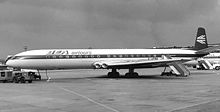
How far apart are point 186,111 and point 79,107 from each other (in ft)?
15.2

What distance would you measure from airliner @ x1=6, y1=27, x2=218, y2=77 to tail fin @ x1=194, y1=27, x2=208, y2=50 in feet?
32.2

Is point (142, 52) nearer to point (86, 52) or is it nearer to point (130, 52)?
point (130, 52)

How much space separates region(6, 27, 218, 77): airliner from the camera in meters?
37.5

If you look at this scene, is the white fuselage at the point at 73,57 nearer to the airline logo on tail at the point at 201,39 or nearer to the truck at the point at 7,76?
the truck at the point at 7,76

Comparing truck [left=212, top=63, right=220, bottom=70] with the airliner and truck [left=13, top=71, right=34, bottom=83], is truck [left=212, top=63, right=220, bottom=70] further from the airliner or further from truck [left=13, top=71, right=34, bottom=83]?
truck [left=13, top=71, right=34, bottom=83]

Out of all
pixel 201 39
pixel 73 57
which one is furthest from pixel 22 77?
pixel 201 39

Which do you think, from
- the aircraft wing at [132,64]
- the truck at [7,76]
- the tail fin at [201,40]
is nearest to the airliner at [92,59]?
the aircraft wing at [132,64]

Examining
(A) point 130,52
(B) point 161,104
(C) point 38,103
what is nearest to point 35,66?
(A) point 130,52

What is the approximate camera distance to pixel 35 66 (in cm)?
3756

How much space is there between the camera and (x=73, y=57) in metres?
39.5

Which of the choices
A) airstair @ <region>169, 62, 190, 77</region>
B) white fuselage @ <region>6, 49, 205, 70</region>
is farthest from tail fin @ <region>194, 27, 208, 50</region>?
airstair @ <region>169, 62, 190, 77</region>

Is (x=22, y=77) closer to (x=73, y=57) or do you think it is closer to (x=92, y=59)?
(x=73, y=57)

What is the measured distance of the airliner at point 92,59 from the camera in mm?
37531

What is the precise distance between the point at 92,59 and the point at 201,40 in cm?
2308
